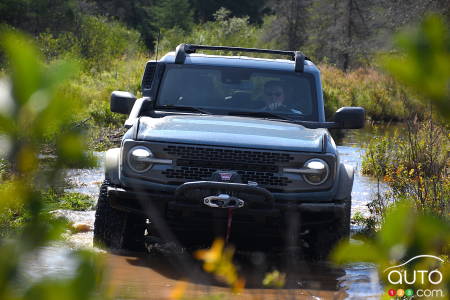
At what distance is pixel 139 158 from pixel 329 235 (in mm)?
1384

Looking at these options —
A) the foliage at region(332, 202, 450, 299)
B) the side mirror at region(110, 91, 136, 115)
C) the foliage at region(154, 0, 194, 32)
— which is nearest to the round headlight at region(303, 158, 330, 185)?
the side mirror at region(110, 91, 136, 115)

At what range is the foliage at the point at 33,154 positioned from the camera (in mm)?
809

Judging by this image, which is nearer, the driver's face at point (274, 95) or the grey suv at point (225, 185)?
the grey suv at point (225, 185)

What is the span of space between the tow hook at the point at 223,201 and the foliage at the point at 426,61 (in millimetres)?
4786

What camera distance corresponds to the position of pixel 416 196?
24.9ft

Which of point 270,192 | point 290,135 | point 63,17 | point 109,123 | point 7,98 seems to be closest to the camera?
point 7,98

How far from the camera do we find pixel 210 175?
5.87m

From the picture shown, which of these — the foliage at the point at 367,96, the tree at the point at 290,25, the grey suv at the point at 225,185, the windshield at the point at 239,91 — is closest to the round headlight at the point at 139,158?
the grey suv at the point at 225,185

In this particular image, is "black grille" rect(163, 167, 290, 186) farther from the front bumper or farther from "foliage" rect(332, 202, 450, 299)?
"foliage" rect(332, 202, 450, 299)

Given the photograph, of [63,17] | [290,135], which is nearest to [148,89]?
[290,135]

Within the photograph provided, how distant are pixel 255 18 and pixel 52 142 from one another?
71215 millimetres

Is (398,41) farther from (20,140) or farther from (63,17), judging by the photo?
(63,17)

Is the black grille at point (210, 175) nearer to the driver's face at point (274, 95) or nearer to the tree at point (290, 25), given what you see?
the driver's face at point (274, 95)

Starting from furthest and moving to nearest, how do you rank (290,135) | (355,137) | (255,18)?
(255,18)
(355,137)
(290,135)
